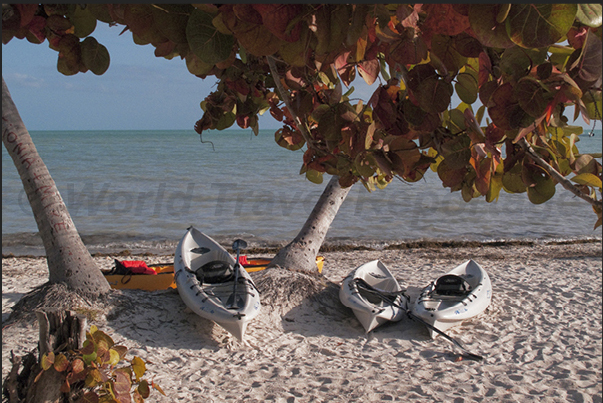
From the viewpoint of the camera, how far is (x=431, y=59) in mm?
1149

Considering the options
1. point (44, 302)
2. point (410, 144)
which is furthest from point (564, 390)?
point (44, 302)

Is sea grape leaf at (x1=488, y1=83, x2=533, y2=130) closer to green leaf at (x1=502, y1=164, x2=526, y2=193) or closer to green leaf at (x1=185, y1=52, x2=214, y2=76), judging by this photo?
green leaf at (x1=502, y1=164, x2=526, y2=193)

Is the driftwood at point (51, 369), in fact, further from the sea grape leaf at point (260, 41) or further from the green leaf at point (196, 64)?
the sea grape leaf at point (260, 41)

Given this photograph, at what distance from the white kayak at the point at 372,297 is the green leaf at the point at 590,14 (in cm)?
526

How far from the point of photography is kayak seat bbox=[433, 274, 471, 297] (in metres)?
6.48

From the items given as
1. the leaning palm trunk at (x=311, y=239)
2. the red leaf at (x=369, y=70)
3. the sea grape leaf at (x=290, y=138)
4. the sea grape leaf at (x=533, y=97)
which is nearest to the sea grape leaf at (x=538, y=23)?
the sea grape leaf at (x=533, y=97)

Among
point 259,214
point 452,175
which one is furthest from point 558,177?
point 259,214

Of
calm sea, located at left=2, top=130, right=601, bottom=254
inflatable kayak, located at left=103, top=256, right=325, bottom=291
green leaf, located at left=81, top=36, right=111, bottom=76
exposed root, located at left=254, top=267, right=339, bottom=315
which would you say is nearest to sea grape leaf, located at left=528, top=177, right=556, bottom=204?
green leaf, located at left=81, top=36, right=111, bottom=76

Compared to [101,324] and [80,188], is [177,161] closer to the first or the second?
[80,188]

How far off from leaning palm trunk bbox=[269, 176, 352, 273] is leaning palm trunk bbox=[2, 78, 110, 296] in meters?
2.61

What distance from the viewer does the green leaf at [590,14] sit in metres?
0.84

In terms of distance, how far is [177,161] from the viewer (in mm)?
32281

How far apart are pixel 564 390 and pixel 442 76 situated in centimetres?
458

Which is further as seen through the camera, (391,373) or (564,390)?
(391,373)
